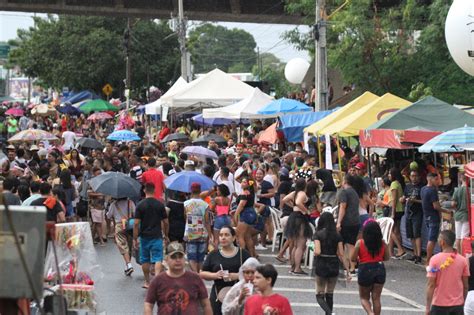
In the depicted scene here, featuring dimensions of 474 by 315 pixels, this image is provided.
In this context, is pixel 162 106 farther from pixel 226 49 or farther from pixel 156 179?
pixel 226 49

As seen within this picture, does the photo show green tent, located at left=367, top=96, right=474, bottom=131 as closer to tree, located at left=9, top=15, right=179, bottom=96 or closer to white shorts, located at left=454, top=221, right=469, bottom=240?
white shorts, located at left=454, top=221, right=469, bottom=240

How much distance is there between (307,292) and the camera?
16.7m

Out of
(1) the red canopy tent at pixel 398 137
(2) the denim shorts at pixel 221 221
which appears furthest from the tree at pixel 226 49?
(2) the denim shorts at pixel 221 221

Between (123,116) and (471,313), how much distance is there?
38882mm

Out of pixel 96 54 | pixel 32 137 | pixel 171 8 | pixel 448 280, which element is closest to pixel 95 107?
pixel 171 8

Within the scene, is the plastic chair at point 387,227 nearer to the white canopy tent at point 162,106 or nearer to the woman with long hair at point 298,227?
the woman with long hair at point 298,227

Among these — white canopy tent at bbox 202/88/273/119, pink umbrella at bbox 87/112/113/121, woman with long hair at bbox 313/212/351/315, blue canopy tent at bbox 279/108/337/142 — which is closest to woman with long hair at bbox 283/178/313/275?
woman with long hair at bbox 313/212/351/315

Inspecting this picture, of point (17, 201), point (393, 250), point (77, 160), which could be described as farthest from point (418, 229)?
point (77, 160)

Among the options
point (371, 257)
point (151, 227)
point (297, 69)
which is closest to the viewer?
point (371, 257)

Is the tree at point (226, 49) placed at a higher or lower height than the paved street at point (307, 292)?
higher

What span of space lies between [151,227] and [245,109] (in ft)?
60.0

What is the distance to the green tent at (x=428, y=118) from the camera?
69.2ft

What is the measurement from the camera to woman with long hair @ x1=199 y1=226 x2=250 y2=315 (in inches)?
449

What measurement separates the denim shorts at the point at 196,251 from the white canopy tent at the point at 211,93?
2066cm
